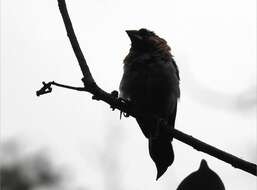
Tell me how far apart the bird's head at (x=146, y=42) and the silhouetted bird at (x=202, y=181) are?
4.53 m

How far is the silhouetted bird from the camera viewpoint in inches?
49.5

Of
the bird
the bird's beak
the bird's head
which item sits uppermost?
the bird's beak

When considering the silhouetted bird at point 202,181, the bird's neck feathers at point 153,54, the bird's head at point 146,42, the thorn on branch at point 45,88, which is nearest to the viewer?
the silhouetted bird at point 202,181

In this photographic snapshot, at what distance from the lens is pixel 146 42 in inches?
235

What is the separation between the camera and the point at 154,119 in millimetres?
3650

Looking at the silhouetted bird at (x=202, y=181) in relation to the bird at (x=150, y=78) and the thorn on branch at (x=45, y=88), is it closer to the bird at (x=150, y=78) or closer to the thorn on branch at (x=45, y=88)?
the thorn on branch at (x=45, y=88)

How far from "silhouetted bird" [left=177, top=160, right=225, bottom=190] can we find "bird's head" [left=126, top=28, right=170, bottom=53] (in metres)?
4.53

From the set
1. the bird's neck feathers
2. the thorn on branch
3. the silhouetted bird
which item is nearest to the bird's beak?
the bird's neck feathers

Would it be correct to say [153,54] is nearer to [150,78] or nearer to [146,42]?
[146,42]

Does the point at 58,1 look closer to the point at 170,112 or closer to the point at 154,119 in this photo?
the point at 154,119

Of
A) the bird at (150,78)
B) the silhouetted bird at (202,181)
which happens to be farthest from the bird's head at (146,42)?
the silhouetted bird at (202,181)

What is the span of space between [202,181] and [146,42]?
4745 millimetres

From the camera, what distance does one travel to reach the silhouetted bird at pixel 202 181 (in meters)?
1.26

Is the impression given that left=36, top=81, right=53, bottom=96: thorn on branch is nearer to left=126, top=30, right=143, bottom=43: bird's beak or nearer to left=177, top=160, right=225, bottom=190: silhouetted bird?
left=177, top=160, right=225, bottom=190: silhouetted bird
